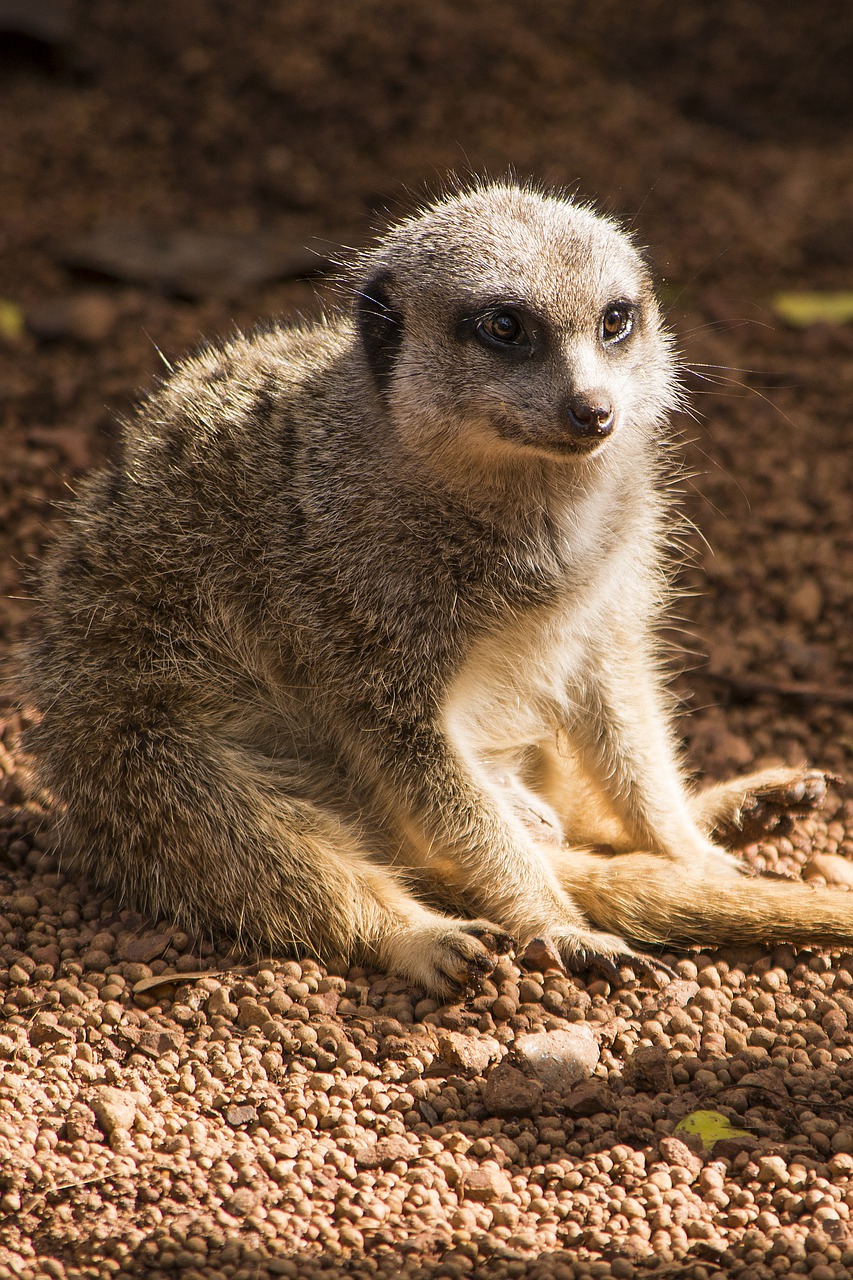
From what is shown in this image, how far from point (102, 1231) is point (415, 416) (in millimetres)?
1883

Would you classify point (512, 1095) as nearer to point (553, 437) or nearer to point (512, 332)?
point (553, 437)

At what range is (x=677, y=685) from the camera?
4.64 metres

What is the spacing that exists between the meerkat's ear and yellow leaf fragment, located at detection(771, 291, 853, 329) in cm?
343

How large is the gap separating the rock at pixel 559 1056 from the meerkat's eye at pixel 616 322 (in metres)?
1.62

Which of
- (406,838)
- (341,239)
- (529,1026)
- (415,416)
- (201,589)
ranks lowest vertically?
(529,1026)

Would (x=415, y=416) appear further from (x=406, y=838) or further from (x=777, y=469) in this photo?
(x=777, y=469)

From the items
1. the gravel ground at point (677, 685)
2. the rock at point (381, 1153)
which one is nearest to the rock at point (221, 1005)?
the gravel ground at point (677, 685)


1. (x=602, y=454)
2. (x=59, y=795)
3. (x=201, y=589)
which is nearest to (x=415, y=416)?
(x=602, y=454)

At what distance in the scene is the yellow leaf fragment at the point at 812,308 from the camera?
6.18 m

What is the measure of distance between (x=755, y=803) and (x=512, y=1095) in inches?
52.2

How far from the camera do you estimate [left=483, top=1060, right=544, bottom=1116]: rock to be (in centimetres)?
277

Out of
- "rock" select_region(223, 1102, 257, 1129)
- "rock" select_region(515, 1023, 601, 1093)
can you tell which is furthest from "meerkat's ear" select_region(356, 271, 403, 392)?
"rock" select_region(223, 1102, 257, 1129)

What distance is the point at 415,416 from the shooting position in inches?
125

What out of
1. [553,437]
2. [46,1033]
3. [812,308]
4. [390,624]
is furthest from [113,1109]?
[812,308]
